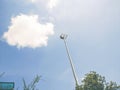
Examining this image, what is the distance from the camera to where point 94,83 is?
22.9m

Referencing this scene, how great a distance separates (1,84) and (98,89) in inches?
406

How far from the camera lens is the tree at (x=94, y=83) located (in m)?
22.7

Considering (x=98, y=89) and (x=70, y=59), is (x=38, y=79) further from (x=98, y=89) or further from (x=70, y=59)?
(x=70, y=59)

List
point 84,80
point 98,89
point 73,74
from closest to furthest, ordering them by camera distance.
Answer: point 98,89 < point 84,80 < point 73,74

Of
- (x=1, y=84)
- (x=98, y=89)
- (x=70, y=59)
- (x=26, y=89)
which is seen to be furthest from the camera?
(x=70, y=59)

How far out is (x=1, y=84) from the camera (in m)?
15.2

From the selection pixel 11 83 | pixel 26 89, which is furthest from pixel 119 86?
pixel 26 89

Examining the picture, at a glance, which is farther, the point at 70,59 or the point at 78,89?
the point at 70,59

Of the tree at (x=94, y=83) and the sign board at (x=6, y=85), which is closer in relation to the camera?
the sign board at (x=6, y=85)

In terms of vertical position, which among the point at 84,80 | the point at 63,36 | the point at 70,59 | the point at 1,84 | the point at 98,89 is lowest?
the point at 1,84

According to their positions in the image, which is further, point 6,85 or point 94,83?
point 94,83

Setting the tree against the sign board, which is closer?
the sign board

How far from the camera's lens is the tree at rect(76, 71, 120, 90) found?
22716mm

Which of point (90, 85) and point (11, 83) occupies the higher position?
point (90, 85)
